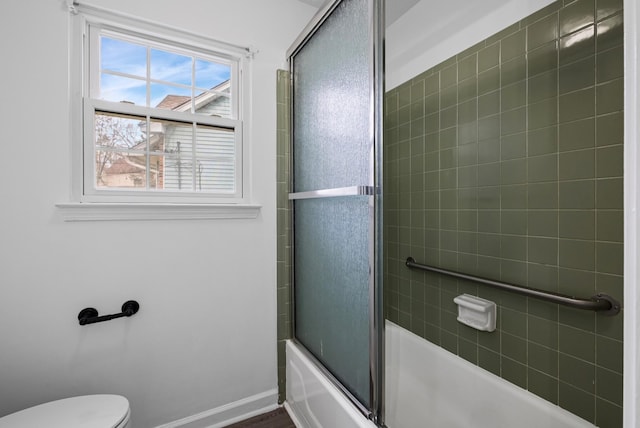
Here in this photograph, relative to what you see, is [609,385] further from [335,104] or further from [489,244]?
[335,104]

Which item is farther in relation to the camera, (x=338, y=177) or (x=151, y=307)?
(x=151, y=307)

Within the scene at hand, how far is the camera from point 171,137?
5.38 ft

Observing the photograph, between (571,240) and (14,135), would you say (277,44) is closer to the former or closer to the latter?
(14,135)

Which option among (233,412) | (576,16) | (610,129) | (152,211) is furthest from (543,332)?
(152,211)

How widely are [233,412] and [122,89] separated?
1828 millimetres

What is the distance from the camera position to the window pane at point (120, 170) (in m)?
1.48

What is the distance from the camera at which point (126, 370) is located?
1.50m

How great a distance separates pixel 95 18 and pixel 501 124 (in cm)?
198

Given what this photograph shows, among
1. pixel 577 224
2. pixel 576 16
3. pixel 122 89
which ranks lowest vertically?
pixel 577 224

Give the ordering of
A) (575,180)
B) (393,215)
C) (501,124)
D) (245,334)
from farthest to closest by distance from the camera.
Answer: (393,215) → (245,334) → (501,124) → (575,180)

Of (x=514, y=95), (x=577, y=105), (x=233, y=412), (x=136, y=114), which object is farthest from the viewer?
(x=233, y=412)

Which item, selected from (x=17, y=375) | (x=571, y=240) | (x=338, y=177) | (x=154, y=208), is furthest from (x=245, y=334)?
(x=571, y=240)

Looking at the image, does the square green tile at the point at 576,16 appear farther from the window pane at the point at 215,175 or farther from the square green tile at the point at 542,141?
the window pane at the point at 215,175

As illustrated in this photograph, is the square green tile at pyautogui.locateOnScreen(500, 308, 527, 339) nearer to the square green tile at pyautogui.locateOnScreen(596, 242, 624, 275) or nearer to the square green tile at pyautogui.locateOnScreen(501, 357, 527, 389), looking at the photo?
the square green tile at pyautogui.locateOnScreen(501, 357, 527, 389)
